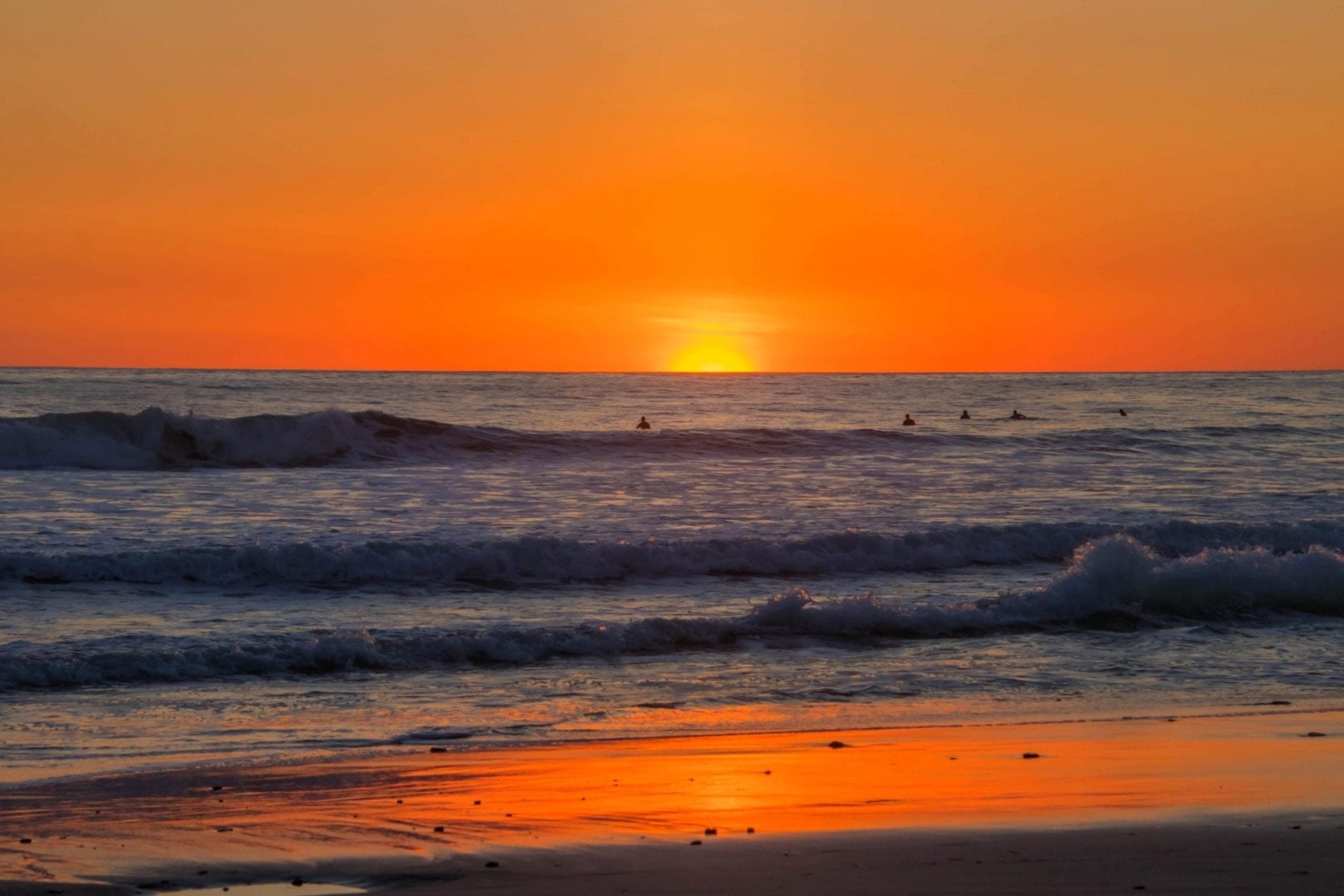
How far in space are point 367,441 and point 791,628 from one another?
23.7 metres

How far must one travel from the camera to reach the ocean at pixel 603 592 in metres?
10.1

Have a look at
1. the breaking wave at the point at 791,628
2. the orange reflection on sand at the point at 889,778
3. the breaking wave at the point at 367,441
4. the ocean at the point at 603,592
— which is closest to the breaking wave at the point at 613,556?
the ocean at the point at 603,592

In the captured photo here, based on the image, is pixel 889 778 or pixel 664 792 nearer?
pixel 664 792

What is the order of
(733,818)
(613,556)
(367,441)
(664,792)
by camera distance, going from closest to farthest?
(733,818) < (664,792) < (613,556) < (367,441)

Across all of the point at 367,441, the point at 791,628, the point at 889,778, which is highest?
the point at 367,441

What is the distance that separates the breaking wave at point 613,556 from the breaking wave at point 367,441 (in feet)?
49.8

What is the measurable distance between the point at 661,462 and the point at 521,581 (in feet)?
55.8

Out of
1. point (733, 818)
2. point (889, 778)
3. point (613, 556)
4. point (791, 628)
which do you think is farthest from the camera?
point (613, 556)

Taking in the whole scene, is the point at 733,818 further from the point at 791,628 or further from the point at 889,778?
the point at 791,628

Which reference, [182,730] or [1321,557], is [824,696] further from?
[1321,557]

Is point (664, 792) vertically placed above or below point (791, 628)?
below

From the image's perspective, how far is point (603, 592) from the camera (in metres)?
16.2

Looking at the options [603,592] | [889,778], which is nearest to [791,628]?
[603,592]

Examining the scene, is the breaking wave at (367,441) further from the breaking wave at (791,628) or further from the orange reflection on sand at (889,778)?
the orange reflection on sand at (889,778)
